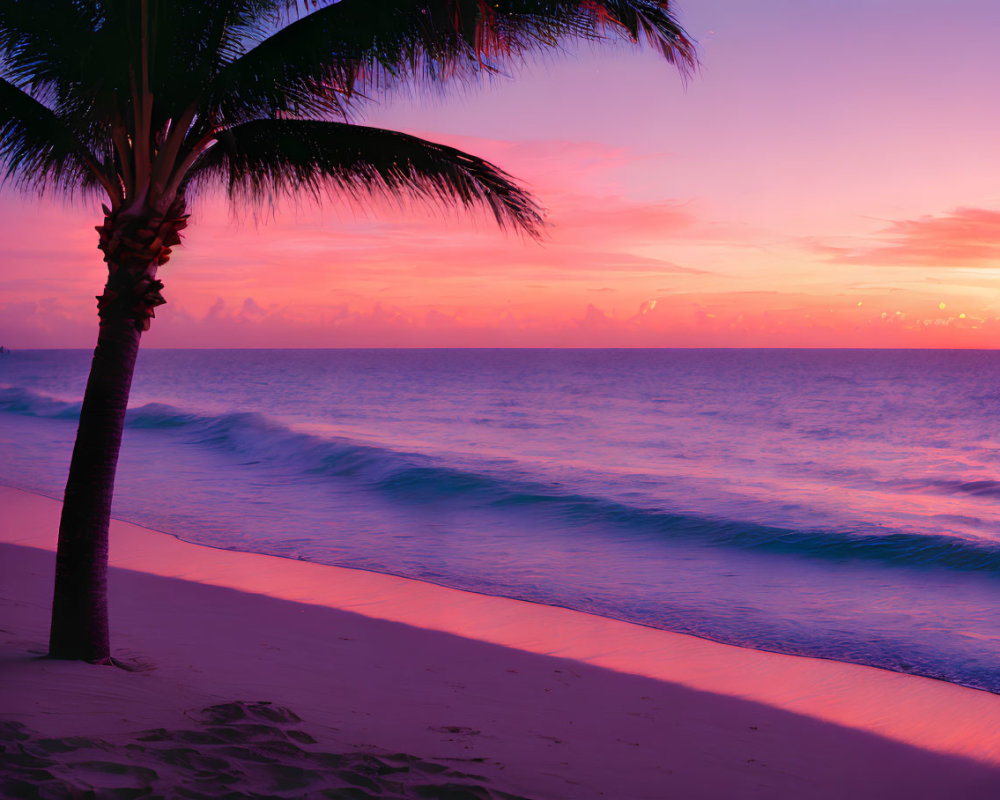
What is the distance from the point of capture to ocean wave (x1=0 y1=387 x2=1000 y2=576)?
44.7 feet

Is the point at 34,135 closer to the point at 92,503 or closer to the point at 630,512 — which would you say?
the point at 92,503

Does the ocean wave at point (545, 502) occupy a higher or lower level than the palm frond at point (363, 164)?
lower

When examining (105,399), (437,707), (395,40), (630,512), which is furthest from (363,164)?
(630,512)

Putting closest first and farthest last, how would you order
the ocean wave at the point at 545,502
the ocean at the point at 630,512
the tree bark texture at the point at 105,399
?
the tree bark texture at the point at 105,399, the ocean at the point at 630,512, the ocean wave at the point at 545,502

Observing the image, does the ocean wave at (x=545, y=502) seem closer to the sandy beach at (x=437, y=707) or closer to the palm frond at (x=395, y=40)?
the sandy beach at (x=437, y=707)

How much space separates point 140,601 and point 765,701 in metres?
6.42

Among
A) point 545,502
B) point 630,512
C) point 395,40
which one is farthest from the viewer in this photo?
point 545,502

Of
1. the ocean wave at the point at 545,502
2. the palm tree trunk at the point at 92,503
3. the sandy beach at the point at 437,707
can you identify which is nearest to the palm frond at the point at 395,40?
the palm tree trunk at the point at 92,503

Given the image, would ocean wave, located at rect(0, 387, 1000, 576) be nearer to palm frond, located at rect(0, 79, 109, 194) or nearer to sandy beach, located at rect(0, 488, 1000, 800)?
sandy beach, located at rect(0, 488, 1000, 800)

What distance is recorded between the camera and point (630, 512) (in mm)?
16453

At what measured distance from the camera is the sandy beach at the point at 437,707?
402 cm

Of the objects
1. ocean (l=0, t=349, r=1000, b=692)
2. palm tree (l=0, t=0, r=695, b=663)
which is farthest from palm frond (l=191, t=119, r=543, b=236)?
ocean (l=0, t=349, r=1000, b=692)

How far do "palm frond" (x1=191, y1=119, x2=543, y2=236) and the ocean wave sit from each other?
10.3 metres

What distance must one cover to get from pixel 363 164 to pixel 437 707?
3960 mm
